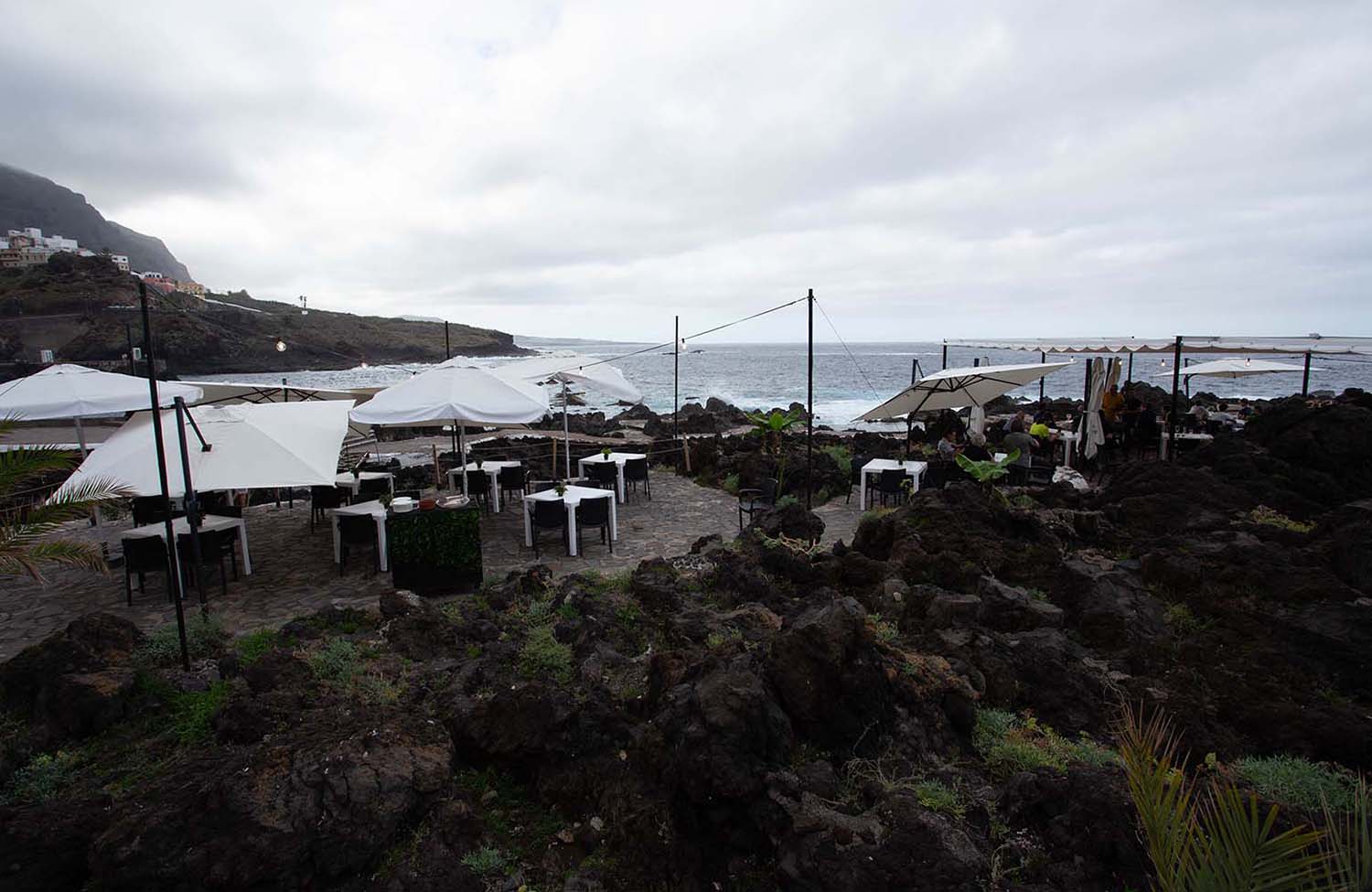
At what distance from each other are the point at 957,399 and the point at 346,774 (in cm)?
1267

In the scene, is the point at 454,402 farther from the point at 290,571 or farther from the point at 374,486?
the point at 374,486

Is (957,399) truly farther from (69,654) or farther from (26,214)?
(26,214)

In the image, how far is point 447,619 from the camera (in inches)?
244

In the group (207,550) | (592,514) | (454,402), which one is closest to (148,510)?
(207,550)

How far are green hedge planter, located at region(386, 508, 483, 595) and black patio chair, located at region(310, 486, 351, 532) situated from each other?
388 centimetres

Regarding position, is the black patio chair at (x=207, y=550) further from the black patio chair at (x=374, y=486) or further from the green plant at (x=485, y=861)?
the green plant at (x=485, y=861)

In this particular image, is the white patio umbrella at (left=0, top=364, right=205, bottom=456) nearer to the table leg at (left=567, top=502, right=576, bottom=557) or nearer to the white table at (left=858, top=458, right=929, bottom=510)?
the table leg at (left=567, top=502, right=576, bottom=557)

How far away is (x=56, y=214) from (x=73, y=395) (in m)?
231

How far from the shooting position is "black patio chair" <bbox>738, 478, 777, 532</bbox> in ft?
33.5

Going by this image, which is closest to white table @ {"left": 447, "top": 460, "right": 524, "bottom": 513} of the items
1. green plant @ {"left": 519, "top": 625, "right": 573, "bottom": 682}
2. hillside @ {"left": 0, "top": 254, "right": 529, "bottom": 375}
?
green plant @ {"left": 519, "top": 625, "right": 573, "bottom": 682}

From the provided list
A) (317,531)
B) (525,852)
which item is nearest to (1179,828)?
(525,852)

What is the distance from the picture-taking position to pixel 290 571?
8539 millimetres

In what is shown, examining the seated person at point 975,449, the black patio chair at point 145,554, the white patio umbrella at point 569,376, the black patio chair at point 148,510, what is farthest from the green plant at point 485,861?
the seated person at point 975,449

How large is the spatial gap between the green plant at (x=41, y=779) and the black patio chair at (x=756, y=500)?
24.5 ft
